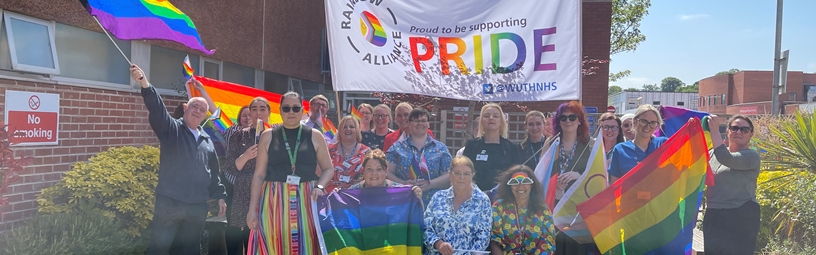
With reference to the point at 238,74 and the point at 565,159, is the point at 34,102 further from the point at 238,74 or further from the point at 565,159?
the point at 238,74

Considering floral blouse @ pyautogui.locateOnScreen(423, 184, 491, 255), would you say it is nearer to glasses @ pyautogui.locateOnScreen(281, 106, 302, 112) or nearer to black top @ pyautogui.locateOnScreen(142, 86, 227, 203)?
glasses @ pyautogui.locateOnScreen(281, 106, 302, 112)

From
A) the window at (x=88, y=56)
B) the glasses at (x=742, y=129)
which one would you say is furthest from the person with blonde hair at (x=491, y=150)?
the window at (x=88, y=56)

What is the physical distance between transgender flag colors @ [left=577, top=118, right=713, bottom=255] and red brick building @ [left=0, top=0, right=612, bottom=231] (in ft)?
16.3

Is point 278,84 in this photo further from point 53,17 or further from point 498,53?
point 498,53

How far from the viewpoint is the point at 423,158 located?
5035 millimetres

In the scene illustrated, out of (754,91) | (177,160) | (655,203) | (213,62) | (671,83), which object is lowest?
(655,203)

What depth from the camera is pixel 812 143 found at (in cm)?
564

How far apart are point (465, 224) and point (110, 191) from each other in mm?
3235

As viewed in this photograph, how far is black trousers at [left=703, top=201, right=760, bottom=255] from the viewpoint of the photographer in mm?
4547

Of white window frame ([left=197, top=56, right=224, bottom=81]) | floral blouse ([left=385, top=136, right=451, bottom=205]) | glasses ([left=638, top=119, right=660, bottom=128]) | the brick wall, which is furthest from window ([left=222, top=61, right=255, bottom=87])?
glasses ([left=638, top=119, right=660, bottom=128])

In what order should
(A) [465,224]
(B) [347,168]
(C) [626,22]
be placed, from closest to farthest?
(A) [465,224] < (B) [347,168] < (C) [626,22]

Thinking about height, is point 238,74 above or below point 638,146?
above

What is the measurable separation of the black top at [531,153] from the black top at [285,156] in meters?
1.93

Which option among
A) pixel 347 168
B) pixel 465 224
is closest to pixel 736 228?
pixel 465 224
